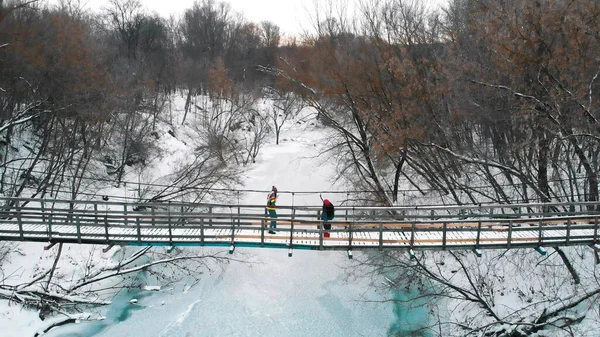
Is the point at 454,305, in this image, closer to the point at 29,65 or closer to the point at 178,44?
the point at 29,65

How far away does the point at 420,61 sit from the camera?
66.5 ft


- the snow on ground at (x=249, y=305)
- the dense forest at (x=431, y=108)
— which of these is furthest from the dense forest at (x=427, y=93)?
the snow on ground at (x=249, y=305)

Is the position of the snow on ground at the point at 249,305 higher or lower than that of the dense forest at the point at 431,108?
lower

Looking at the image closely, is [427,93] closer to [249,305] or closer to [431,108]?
[431,108]

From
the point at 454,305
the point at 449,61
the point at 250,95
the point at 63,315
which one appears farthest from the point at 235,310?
the point at 250,95

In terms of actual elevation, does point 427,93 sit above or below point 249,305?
above

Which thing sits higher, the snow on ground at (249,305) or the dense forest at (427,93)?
the dense forest at (427,93)

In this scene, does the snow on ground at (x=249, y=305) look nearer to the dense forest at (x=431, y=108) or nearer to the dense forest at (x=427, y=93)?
the dense forest at (x=431, y=108)

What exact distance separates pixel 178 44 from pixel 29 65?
45.3 metres

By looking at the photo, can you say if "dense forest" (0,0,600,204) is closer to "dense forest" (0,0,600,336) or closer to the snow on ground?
"dense forest" (0,0,600,336)

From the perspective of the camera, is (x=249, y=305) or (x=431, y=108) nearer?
(x=249, y=305)

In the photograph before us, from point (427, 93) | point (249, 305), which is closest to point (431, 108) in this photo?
point (427, 93)

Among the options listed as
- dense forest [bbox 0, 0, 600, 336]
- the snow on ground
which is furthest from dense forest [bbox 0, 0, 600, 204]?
the snow on ground

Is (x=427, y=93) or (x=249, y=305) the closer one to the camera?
(x=249, y=305)
